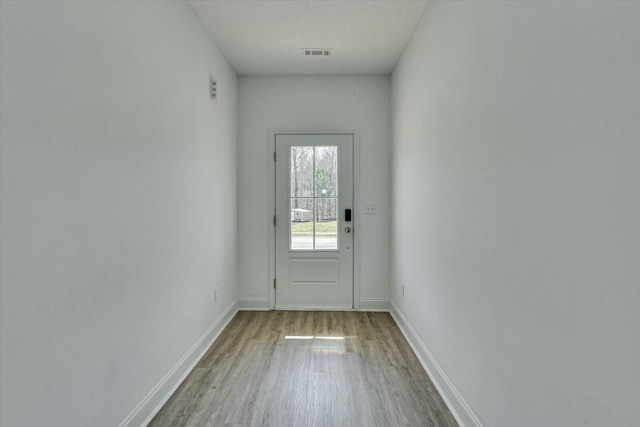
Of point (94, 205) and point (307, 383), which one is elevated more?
point (94, 205)

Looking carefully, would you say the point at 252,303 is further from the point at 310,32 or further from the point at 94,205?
the point at 310,32

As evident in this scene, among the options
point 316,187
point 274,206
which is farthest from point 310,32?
point 274,206

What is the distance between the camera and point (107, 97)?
158cm

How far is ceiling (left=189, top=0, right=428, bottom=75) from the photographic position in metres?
2.60

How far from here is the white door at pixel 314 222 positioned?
13.1ft

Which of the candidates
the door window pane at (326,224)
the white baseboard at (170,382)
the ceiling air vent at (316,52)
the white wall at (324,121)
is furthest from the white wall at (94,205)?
the door window pane at (326,224)

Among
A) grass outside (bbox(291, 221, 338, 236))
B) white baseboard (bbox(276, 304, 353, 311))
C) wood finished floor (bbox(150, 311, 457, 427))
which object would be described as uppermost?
grass outside (bbox(291, 221, 338, 236))

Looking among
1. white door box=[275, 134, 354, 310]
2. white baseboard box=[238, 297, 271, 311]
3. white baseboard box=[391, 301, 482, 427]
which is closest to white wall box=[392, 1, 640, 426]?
white baseboard box=[391, 301, 482, 427]

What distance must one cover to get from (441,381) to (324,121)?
288cm

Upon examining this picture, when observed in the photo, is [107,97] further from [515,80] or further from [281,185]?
[281,185]

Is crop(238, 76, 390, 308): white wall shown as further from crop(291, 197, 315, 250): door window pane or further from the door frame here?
crop(291, 197, 315, 250): door window pane

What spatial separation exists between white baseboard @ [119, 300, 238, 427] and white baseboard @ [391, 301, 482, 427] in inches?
69.5

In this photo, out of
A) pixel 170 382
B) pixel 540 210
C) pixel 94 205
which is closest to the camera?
pixel 540 210

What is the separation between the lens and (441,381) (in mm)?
2260
